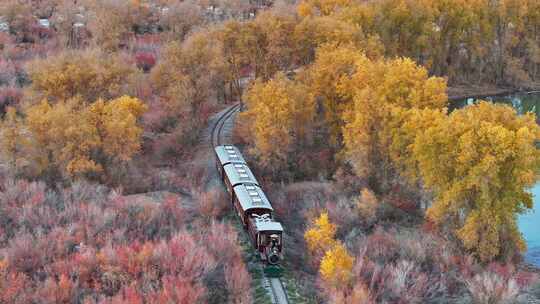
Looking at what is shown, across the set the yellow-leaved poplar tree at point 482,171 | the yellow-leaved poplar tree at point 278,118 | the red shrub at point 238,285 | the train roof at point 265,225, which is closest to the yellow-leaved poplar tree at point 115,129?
the yellow-leaved poplar tree at point 278,118

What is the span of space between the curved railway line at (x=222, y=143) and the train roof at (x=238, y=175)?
833 cm

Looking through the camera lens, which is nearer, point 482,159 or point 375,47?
point 482,159

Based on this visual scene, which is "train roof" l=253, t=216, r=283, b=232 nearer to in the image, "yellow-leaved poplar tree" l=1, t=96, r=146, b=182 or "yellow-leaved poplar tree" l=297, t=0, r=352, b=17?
"yellow-leaved poplar tree" l=1, t=96, r=146, b=182

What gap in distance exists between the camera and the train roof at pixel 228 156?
40.8 metres

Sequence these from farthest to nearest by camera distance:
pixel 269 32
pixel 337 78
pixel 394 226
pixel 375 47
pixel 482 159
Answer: pixel 375 47, pixel 269 32, pixel 337 78, pixel 394 226, pixel 482 159

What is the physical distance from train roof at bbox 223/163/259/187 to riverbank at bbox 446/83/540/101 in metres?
48.0

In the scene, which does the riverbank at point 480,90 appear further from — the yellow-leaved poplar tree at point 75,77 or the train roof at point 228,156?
the yellow-leaved poplar tree at point 75,77

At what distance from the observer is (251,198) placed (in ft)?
110

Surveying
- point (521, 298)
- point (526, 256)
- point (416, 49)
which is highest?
point (416, 49)

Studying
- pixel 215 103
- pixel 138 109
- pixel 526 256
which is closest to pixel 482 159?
pixel 526 256

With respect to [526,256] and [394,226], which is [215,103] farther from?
[526,256]

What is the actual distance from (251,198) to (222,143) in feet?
61.4

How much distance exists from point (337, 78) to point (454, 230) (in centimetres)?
1742

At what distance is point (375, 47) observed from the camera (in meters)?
58.6
